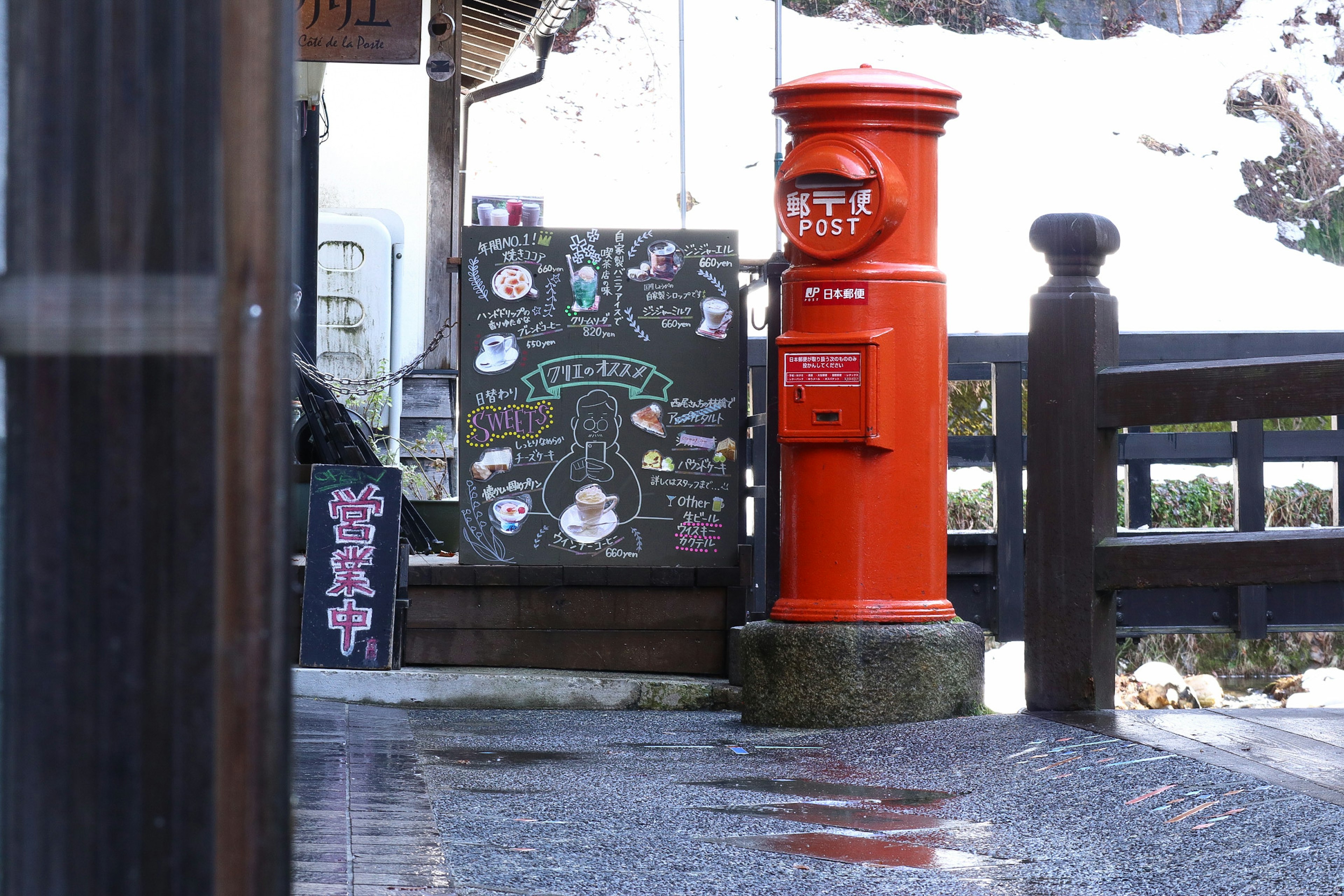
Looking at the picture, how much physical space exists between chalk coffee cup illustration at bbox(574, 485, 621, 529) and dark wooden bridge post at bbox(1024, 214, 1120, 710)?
6.33ft

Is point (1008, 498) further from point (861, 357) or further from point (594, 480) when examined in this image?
point (594, 480)

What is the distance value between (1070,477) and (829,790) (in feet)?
4.62

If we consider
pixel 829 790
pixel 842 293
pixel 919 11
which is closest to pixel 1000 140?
pixel 919 11

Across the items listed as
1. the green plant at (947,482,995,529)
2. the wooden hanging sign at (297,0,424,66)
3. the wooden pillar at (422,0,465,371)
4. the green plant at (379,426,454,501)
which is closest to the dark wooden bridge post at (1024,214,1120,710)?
the wooden hanging sign at (297,0,424,66)

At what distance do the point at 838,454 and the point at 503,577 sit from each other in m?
1.59

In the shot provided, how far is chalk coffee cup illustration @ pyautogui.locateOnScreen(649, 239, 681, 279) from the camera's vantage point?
20.8 ft

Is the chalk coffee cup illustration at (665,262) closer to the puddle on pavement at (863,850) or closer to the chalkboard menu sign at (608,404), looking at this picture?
the chalkboard menu sign at (608,404)

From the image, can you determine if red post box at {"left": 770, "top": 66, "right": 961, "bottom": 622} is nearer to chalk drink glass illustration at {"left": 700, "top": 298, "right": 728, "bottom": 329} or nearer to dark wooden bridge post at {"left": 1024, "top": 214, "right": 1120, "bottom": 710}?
dark wooden bridge post at {"left": 1024, "top": 214, "right": 1120, "bottom": 710}

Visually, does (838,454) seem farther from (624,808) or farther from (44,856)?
(44,856)

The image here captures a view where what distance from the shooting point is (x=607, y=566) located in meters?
6.31

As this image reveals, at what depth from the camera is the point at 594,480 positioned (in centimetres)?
636

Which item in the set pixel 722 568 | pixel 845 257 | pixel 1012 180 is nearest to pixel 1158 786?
pixel 845 257

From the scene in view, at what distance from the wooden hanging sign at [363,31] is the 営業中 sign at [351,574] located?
2.81 meters

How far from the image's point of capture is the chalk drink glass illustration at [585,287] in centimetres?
636
